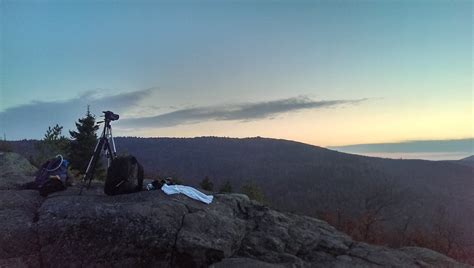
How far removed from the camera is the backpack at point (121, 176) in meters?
10.9

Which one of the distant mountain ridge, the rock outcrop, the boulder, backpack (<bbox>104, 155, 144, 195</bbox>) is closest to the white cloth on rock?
the rock outcrop

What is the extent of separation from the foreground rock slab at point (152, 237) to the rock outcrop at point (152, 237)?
0.8 inches

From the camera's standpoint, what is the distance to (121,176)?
11.1m

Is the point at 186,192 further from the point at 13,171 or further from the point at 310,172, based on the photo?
the point at 310,172

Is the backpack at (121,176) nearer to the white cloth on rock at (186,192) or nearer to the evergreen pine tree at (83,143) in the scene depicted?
the white cloth on rock at (186,192)

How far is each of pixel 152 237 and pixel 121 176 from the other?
2199 millimetres

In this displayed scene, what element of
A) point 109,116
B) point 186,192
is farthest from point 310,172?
point 109,116

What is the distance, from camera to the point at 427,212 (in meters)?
105

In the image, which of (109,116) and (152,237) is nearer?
(152,237)

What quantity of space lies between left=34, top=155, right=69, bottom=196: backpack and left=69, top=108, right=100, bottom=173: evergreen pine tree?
23.8 m

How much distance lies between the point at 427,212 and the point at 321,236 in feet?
340

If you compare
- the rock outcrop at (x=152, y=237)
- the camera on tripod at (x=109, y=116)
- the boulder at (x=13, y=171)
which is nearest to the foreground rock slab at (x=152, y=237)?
the rock outcrop at (x=152, y=237)

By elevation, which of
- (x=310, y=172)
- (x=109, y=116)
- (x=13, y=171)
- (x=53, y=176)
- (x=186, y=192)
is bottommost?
(x=310, y=172)

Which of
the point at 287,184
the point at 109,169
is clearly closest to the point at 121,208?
the point at 109,169
